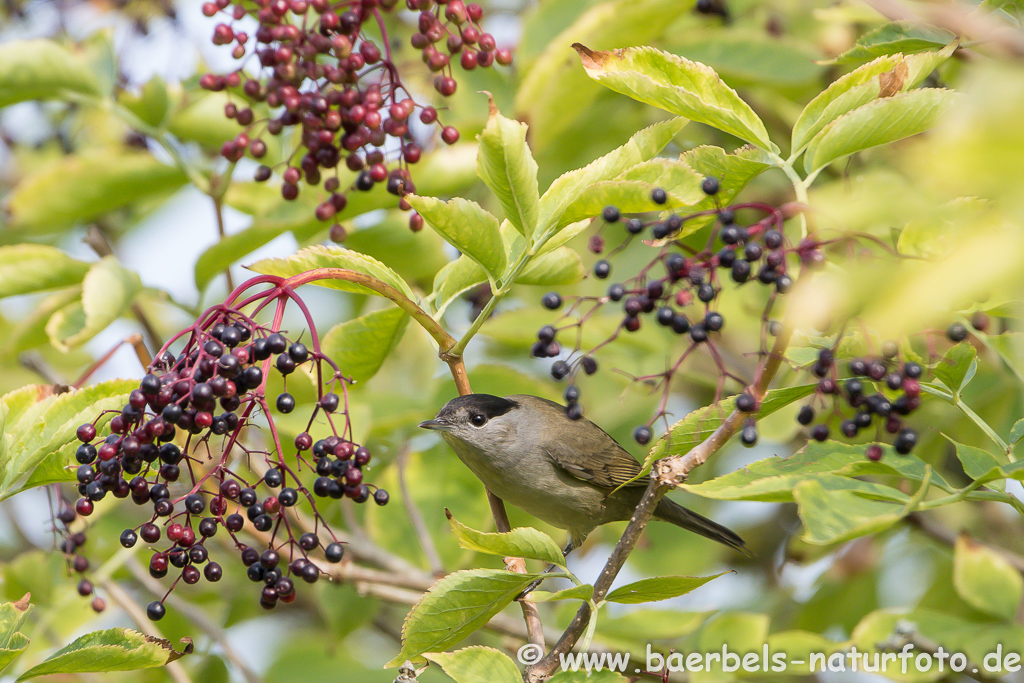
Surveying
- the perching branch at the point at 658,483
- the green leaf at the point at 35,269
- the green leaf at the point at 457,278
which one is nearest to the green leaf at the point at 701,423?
the perching branch at the point at 658,483

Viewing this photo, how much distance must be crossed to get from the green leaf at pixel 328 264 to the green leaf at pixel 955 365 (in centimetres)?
148

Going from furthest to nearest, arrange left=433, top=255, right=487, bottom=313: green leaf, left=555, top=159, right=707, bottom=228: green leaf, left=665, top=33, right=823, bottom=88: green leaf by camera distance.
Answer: left=665, top=33, right=823, bottom=88: green leaf, left=433, top=255, right=487, bottom=313: green leaf, left=555, top=159, right=707, bottom=228: green leaf

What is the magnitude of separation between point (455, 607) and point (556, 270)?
1089mm

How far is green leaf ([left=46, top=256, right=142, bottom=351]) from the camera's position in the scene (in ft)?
10.8

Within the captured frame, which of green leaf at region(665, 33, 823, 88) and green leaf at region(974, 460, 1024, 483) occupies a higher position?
green leaf at region(665, 33, 823, 88)

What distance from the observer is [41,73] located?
3.72 meters

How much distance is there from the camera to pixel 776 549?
6.14m

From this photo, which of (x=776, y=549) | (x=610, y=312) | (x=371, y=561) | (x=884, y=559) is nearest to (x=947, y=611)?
(x=884, y=559)

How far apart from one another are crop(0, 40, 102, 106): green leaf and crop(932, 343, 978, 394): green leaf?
3.59 m

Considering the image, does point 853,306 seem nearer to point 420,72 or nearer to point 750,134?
point 750,134

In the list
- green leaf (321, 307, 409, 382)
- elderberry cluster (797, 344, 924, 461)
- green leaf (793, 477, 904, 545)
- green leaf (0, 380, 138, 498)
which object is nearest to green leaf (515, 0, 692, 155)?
green leaf (321, 307, 409, 382)

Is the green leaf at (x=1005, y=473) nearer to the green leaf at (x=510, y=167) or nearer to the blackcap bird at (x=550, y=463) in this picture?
the green leaf at (x=510, y=167)

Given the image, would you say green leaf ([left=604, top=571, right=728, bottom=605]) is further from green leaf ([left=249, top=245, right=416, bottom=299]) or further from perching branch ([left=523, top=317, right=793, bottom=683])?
green leaf ([left=249, top=245, right=416, bottom=299])

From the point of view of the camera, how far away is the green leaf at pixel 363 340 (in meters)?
2.91
